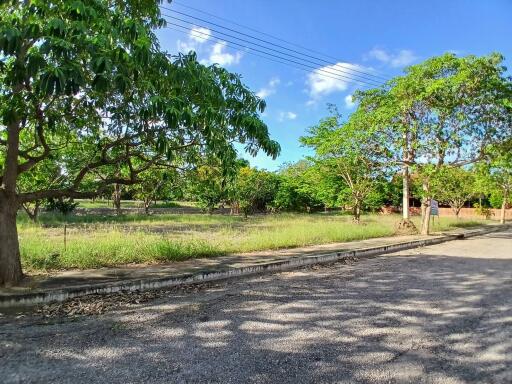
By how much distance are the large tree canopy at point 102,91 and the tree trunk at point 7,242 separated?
0.05 ft

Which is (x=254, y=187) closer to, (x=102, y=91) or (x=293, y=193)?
(x=293, y=193)

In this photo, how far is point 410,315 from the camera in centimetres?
575

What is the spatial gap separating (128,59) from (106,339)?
127 inches

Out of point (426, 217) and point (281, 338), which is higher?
point (426, 217)

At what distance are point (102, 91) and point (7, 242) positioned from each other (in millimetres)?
3855

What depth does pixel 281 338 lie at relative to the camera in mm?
4707

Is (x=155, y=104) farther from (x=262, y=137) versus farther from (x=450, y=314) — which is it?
(x=450, y=314)

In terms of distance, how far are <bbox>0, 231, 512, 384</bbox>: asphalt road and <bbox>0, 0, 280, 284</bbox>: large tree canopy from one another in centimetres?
223

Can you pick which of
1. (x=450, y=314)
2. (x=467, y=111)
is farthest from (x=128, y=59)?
(x=467, y=111)

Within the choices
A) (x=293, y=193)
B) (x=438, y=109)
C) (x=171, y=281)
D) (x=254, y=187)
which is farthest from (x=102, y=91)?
(x=293, y=193)

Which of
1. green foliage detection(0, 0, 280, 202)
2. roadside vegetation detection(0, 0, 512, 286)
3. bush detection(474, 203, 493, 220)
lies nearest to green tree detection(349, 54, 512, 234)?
roadside vegetation detection(0, 0, 512, 286)

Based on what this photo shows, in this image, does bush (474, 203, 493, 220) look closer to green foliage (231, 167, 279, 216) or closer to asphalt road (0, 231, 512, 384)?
green foliage (231, 167, 279, 216)

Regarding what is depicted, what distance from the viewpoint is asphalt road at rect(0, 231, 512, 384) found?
3752 millimetres

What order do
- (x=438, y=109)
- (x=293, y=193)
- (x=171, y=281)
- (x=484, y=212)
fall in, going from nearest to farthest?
1. (x=171, y=281)
2. (x=438, y=109)
3. (x=484, y=212)
4. (x=293, y=193)
